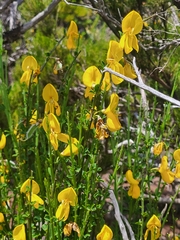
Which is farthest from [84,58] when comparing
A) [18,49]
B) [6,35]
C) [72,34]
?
[72,34]

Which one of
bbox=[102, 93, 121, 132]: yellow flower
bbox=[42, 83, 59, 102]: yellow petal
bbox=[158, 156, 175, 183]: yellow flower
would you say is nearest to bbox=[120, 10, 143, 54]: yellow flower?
bbox=[102, 93, 121, 132]: yellow flower

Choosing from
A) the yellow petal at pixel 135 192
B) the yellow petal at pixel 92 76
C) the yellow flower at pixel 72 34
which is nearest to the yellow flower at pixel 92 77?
the yellow petal at pixel 92 76

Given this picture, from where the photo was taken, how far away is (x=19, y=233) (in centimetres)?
112

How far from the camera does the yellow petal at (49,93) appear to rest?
1201 millimetres

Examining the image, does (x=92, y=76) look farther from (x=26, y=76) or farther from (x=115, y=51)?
(x=26, y=76)

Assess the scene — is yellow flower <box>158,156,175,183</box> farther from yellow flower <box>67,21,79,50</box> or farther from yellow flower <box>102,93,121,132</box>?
yellow flower <box>67,21,79,50</box>

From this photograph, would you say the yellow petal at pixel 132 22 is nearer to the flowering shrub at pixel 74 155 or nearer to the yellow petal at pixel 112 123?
the flowering shrub at pixel 74 155

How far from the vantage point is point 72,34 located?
51.8 inches

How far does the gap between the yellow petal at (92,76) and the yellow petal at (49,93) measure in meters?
0.13

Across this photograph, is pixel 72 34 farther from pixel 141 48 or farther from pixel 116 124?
pixel 141 48

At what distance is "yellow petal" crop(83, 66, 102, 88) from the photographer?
1.10 m

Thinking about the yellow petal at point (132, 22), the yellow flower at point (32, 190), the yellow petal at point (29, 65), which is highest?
Result: the yellow petal at point (132, 22)

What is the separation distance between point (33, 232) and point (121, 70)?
0.57 meters

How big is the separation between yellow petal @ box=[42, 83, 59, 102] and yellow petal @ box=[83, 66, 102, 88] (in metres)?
0.13
